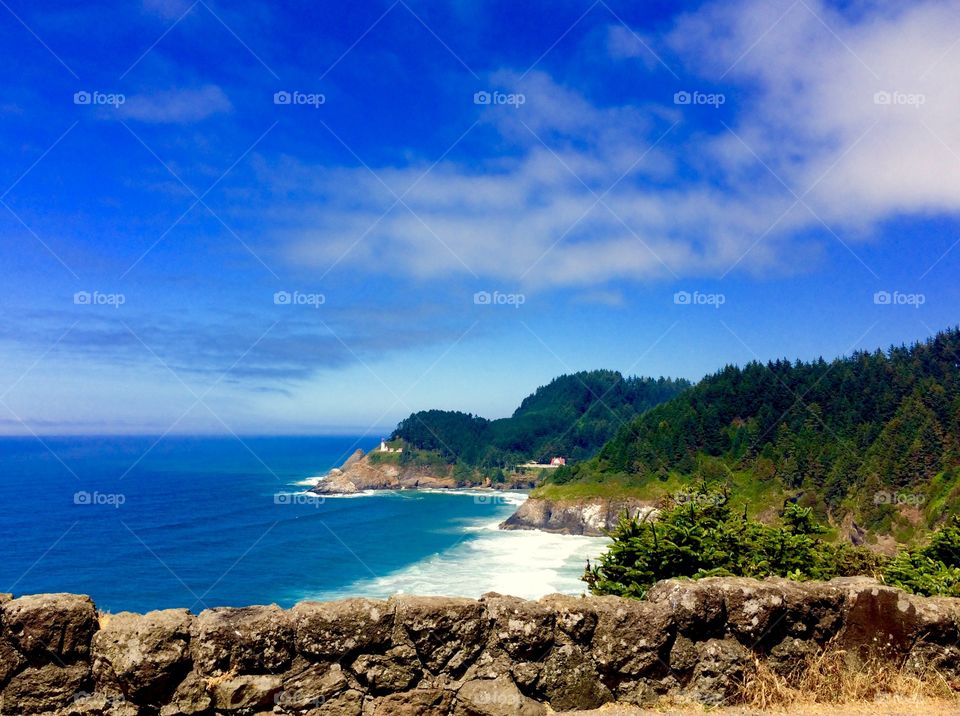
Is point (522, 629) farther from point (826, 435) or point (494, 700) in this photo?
point (826, 435)

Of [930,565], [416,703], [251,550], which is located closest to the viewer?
[416,703]

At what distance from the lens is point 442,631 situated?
5703 millimetres

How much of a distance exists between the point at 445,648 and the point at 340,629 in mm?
924

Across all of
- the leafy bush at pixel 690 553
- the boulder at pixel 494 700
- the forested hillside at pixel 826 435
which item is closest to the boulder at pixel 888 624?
the boulder at pixel 494 700

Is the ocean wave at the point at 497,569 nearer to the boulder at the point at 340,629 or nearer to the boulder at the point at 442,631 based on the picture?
the boulder at the point at 442,631

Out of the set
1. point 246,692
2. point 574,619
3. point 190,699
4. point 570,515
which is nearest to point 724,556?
point 574,619

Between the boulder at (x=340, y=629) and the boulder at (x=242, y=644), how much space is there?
12cm

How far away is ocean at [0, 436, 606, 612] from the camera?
87.0m

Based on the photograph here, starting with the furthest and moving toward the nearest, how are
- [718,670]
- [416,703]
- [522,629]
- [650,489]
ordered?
[650,489] < [718,670] < [522,629] < [416,703]

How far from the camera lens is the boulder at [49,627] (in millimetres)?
5293

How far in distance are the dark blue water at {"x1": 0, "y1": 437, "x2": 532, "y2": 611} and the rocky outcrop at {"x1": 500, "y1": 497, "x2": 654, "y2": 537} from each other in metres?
13.3

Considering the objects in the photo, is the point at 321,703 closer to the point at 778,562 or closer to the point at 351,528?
the point at 778,562

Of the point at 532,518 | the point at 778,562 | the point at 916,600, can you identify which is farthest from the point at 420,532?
the point at 916,600

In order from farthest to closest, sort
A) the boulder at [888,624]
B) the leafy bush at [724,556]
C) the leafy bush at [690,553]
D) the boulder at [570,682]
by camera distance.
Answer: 1. the leafy bush at [690,553]
2. the leafy bush at [724,556]
3. the boulder at [888,624]
4. the boulder at [570,682]
